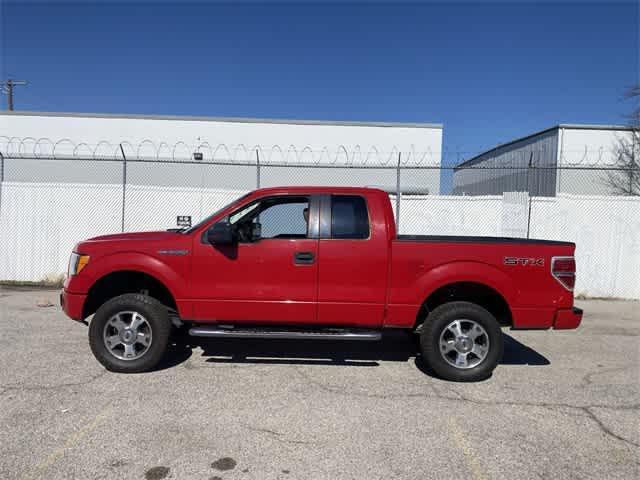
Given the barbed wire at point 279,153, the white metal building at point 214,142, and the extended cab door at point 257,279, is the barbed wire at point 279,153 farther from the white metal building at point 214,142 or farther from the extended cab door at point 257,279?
the extended cab door at point 257,279

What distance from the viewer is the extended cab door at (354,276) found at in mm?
4805

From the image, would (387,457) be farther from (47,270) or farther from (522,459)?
(47,270)

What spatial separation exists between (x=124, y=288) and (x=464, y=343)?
383 centimetres

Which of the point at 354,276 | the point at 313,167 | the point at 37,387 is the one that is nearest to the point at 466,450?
the point at 354,276

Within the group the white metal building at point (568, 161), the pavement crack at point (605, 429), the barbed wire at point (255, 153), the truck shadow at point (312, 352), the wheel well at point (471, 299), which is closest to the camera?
the pavement crack at point (605, 429)

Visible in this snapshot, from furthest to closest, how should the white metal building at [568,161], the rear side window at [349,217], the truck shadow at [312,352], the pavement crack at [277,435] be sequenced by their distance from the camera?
the white metal building at [568,161], the truck shadow at [312,352], the rear side window at [349,217], the pavement crack at [277,435]

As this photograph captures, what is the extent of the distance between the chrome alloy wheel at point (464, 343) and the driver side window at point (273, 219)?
1832mm

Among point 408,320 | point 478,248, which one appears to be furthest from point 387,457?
point 478,248

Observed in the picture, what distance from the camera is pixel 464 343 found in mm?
4848

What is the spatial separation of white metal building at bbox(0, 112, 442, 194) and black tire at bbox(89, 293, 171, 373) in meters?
11.4

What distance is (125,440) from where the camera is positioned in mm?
3463

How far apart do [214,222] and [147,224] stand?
236 inches

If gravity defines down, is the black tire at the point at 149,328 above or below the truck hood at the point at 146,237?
below

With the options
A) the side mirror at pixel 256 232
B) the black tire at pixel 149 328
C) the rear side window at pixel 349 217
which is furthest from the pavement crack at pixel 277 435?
the rear side window at pixel 349 217
